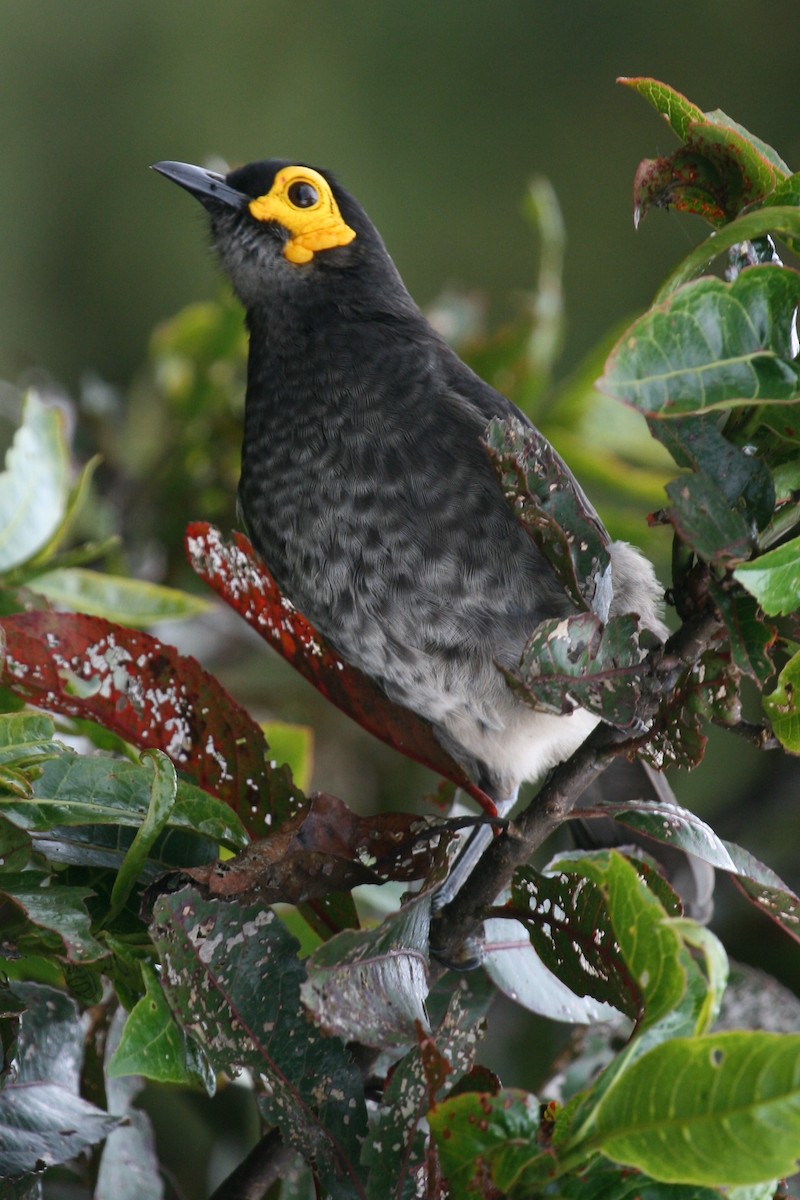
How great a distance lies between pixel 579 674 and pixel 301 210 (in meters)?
0.89

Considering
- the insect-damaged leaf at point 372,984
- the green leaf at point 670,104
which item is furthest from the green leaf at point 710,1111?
the green leaf at point 670,104

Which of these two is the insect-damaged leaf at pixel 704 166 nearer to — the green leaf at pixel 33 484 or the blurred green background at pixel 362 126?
the green leaf at pixel 33 484

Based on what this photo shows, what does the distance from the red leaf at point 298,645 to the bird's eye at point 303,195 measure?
535 millimetres

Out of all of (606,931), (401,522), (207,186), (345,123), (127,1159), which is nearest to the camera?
(606,931)

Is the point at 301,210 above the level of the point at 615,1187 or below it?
above

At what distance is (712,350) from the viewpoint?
2.01 ft

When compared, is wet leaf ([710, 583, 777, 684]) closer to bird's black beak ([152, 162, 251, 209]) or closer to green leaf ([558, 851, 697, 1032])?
green leaf ([558, 851, 697, 1032])

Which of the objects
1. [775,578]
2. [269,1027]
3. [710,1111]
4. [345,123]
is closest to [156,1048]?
[269,1027]

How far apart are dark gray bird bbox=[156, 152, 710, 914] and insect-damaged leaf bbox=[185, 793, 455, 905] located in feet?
1.10

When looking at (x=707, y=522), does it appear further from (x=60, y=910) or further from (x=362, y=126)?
(x=362, y=126)

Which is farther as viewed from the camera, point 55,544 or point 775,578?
point 55,544

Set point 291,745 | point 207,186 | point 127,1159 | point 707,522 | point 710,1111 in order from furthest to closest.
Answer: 1. point 207,186
2. point 291,745
3. point 127,1159
4. point 707,522
5. point 710,1111

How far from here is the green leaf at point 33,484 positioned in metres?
1.15

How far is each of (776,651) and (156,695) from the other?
421mm
